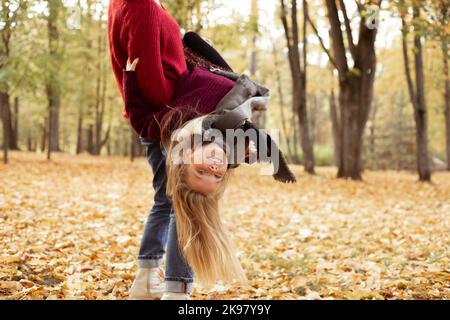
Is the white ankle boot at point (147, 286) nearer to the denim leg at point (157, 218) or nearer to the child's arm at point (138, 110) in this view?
the denim leg at point (157, 218)

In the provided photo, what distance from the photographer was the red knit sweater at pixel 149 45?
7.43 feet

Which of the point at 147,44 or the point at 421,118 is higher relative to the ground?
the point at 421,118

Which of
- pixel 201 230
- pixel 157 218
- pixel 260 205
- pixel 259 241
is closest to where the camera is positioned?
pixel 201 230

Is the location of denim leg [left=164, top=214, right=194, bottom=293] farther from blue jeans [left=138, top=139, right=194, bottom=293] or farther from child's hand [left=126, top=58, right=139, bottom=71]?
child's hand [left=126, top=58, right=139, bottom=71]

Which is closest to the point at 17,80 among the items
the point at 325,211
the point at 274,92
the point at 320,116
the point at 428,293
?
the point at 325,211

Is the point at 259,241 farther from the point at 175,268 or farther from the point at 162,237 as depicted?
the point at 175,268

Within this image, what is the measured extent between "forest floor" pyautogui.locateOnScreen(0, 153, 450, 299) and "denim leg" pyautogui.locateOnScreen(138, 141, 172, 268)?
0.56 metres

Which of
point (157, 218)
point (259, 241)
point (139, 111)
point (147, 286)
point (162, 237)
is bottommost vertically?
point (259, 241)

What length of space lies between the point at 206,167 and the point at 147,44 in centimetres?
67

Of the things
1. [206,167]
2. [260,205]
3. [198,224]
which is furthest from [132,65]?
[260,205]

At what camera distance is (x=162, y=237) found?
277 cm

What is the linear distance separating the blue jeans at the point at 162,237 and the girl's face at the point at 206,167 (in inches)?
11.2

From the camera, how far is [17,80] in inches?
426

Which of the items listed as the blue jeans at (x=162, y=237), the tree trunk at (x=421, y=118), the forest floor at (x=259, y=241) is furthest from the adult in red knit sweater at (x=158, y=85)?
the tree trunk at (x=421, y=118)
